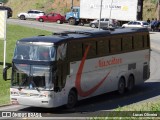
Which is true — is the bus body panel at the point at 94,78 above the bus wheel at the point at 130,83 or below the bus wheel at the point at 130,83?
above

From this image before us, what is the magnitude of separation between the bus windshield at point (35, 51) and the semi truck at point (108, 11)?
55.2m

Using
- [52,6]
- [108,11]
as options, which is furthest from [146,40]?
[52,6]

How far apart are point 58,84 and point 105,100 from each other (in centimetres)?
507

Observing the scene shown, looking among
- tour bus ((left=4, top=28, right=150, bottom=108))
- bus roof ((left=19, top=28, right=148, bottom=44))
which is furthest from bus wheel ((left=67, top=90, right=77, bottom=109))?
bus roof ((left=19, top=28, right=148, bottom=44))

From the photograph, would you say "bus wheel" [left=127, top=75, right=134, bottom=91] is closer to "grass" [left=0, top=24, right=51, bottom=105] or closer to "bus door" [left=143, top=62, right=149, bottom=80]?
"bus door" [left=143, top=62, right=149, bottom=80]

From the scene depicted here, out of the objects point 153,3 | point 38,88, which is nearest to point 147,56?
point 38,88

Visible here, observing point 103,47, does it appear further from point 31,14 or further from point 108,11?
point 31,14

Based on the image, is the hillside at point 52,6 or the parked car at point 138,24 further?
the hillside at point 52,6

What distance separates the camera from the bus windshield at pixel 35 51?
837 inches

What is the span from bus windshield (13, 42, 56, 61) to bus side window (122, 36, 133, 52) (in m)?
7.16

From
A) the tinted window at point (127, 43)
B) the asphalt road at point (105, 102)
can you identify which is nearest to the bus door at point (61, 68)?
the asphalt road at point (105, 102)

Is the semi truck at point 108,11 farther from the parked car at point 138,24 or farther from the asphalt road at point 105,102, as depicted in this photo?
the asphalt road at point 105,102

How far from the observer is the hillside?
89375 millimetres

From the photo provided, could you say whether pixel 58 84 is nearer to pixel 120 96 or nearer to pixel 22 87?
pixel 22 87
